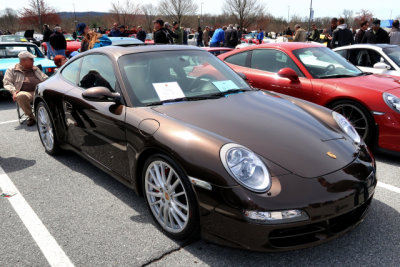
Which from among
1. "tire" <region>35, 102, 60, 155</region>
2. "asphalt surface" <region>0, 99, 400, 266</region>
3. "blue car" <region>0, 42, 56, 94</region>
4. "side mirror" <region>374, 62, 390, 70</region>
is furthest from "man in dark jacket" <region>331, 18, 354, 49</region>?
"tire" <region>35, 102, 60, 155</region>

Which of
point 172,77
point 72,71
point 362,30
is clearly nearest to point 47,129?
point 72,71

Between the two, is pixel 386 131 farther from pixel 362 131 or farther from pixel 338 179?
pixel 338 179

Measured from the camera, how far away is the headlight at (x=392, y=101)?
13.0ft

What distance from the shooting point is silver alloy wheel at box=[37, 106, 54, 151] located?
4.26 metres

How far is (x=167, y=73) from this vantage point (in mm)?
3135

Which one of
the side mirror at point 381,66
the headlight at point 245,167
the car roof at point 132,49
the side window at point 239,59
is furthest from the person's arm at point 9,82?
the side mirror at point 381,66

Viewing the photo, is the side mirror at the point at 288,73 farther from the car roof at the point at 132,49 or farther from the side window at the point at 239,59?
the car roof at the point at 132,49

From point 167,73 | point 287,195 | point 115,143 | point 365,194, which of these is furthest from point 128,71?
point 365,194

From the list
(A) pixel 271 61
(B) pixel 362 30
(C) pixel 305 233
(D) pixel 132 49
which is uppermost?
(B) pixel 362 30

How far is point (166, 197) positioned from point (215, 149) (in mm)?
593

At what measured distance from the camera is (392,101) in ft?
13.2

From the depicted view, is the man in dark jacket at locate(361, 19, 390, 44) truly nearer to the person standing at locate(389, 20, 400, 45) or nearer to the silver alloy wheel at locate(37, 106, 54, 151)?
the person standing at locate(389, 20, 400, 45)

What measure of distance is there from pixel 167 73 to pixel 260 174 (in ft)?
4.75

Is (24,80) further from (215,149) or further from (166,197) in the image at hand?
(215,149)
